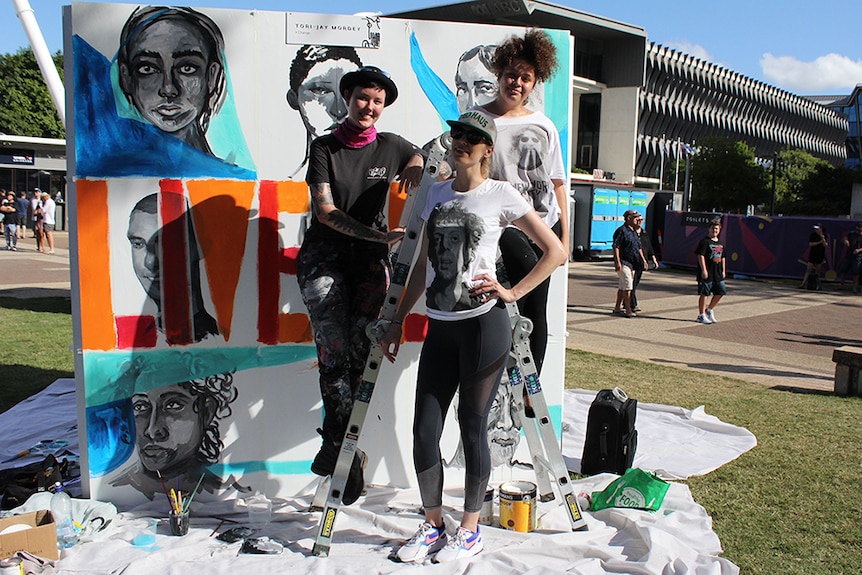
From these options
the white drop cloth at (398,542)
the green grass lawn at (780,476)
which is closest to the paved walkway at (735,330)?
the green grass lawn at (780,476)

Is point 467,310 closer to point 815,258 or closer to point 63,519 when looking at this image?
point 63,519

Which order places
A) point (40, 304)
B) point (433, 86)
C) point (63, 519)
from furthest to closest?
1. point (40, 304)
2. point (433, 86)
3. point (63, 519)

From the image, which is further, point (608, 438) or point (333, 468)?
point (608, 438)

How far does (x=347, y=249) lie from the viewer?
13.0ft

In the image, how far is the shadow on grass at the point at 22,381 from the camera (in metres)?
6.39

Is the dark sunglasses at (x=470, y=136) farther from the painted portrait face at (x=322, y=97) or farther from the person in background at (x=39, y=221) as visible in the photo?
the person in background at (x=39, y=221)

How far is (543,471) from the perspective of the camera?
12.8 feet

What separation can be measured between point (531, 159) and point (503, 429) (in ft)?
5.44

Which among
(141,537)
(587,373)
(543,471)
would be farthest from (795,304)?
(141,537)

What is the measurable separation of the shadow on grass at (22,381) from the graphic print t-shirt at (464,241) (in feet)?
15.0

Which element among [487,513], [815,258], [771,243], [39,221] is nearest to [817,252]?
[815,258]

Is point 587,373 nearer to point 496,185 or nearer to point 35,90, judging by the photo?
point 496,185

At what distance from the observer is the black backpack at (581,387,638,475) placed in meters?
4.64

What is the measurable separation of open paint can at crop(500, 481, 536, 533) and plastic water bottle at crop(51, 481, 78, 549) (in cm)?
209
